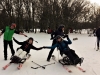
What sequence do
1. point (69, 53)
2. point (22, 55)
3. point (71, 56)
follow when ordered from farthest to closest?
1. point (22, 55)
2. point (69, 53)
3. point (71, 56)

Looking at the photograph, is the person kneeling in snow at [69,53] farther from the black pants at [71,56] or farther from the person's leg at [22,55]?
the person's leg at [22,55]

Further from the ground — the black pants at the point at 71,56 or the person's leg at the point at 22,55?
the black pants at the point at 71,56

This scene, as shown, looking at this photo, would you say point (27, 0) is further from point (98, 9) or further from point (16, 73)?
point (16, 73)

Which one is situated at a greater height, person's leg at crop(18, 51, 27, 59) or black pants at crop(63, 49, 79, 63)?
black pants at crop(63, 49, 79, 63)

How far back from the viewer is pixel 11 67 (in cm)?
720

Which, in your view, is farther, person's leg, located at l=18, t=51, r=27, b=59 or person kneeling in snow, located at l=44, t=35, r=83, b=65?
person's leg, located at l=18, t=51, r=27, b=59

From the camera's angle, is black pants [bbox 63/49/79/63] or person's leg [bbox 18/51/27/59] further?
person's leg [bbox 18/51/27/59]

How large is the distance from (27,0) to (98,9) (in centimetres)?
2896

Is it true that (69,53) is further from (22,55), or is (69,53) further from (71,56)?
(22,55)

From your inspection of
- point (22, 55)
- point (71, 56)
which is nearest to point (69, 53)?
point (71, 56)

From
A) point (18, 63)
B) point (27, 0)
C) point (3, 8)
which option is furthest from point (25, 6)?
point (18, 63)

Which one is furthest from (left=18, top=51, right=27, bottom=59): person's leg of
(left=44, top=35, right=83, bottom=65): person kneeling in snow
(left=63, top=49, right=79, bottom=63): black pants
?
(left=63, top=49, right=79, bottom=63): black pants

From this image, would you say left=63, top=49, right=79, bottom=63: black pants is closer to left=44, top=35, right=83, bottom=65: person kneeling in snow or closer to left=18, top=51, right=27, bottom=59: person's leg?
left=44, top=35, right=83, bottom=65: person kneeling in snow

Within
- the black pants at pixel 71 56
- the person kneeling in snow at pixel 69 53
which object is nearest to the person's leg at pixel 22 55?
the person kneeling in snow at pixel 69 53
